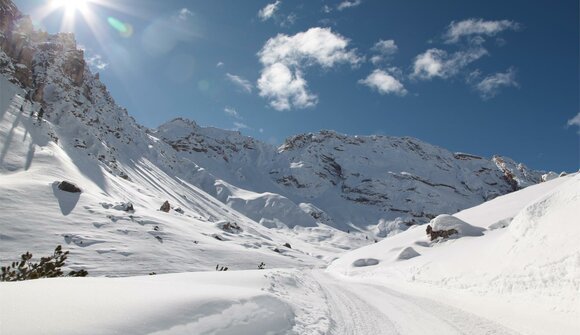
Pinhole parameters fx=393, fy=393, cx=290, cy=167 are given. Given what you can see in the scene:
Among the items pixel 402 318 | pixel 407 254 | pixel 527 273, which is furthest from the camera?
pixel 407 254

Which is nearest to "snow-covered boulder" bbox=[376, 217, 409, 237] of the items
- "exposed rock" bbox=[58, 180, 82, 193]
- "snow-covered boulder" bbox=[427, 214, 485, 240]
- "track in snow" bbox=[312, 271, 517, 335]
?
"snow-covered boulder" bbox=[427, 214, 485, 240]

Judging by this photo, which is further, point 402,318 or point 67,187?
point 67,187

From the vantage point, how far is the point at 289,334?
31.1 feet

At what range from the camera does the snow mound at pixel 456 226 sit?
30.1m

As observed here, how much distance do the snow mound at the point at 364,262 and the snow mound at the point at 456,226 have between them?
6970mm

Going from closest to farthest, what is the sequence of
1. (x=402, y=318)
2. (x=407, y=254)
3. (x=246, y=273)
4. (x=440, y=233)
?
(x=402, y=318) < (x=246, y=273) < (x=407, y=254) < (x=440, y=233)

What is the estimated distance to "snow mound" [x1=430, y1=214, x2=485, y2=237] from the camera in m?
30.1

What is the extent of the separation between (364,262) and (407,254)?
7.42m

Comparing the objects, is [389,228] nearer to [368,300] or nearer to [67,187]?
[67,187]

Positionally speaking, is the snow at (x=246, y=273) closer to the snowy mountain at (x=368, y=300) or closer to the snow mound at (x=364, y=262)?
the snowy mountain at (x=368, y=300)

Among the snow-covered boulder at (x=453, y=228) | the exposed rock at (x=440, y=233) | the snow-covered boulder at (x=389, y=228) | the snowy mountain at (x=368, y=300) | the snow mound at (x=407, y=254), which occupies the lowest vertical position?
the snowy mountain at (x=368, y=300)

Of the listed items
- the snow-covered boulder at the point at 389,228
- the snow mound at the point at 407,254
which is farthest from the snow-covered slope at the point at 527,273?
the snow-covered boulder at the point at 389,228

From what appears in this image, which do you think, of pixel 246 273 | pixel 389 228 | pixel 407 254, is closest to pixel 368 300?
pixel 246 273

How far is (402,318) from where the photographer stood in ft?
39.8
